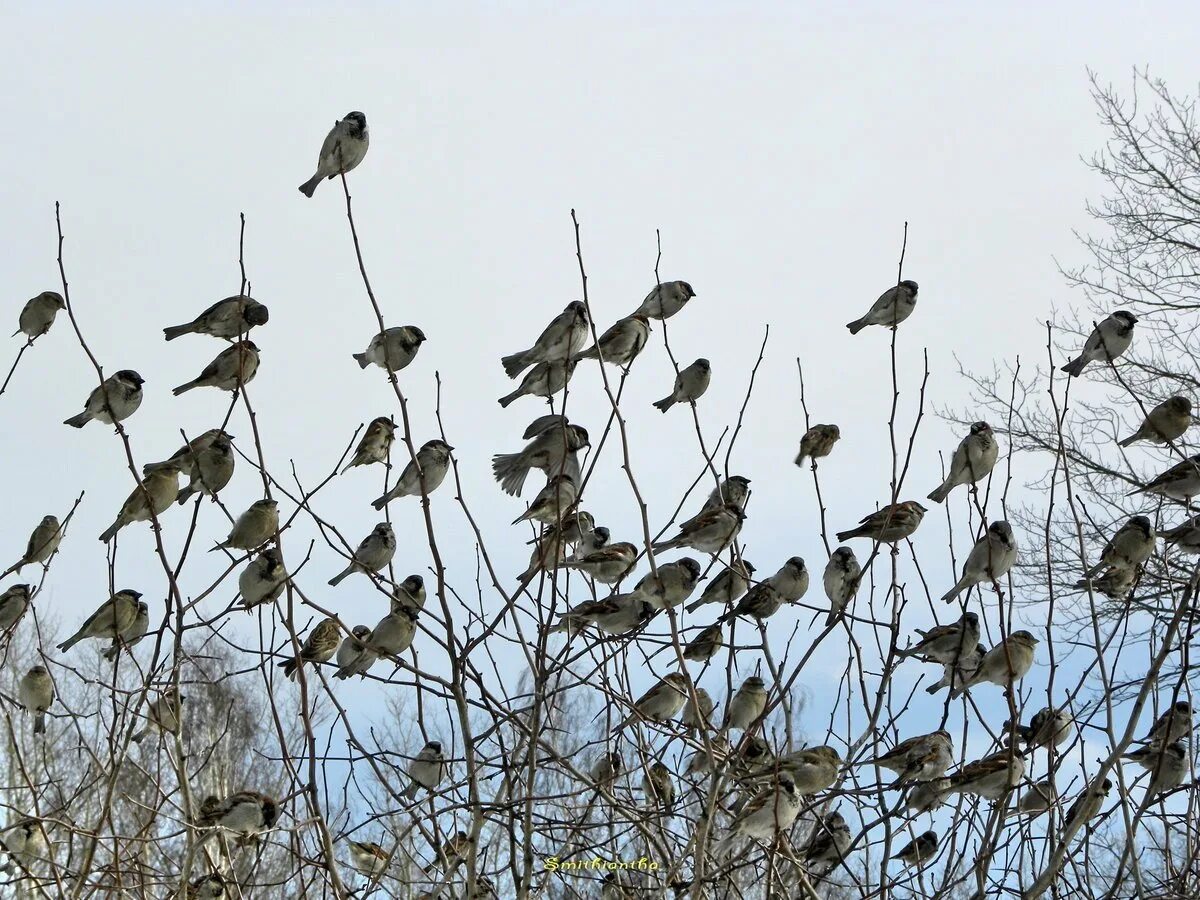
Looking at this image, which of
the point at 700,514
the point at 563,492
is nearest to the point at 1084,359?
the point at 700,514

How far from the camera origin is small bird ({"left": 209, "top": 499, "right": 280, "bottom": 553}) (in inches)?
207

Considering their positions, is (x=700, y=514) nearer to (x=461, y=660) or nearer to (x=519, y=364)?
(x=519, y=364)

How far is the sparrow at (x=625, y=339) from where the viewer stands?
6164 millimetres

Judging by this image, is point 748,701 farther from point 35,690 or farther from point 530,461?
point 35,690

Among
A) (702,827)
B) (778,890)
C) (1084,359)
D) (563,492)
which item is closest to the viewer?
(702,827)

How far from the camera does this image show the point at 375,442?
6871 millimetres

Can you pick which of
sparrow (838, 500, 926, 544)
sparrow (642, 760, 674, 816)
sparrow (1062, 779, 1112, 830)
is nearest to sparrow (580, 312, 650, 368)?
sparrow (838, 500, 926, 544)

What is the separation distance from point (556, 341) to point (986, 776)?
2.52 m

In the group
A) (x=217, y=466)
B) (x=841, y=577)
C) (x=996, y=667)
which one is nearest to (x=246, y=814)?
(x=217, y=466)

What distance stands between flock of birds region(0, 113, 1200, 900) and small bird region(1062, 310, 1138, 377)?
0.01 metres

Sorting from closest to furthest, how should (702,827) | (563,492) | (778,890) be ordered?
(702,827), (778,890), (563,492)

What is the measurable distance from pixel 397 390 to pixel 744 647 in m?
1.35

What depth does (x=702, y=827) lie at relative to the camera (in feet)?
12.2

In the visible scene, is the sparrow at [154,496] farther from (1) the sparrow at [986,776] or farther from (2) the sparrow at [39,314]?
(1) the sparrow at [986,776]
